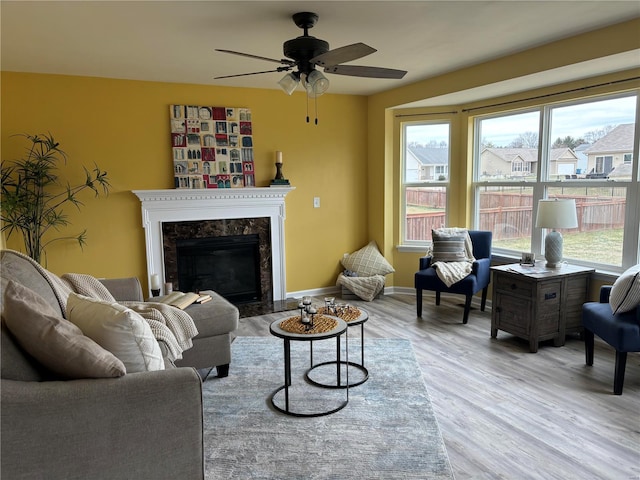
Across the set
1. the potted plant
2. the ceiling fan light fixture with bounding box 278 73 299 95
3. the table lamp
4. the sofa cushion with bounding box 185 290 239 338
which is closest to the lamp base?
the table lamp

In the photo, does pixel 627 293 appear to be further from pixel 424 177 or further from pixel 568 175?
pixel 424 177

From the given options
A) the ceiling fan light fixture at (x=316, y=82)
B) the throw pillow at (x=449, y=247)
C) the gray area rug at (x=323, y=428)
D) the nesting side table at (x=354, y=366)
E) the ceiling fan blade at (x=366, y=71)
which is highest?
the ceiling fan blade at (x=366, y=71)

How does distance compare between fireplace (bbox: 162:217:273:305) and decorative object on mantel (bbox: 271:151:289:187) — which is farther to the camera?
decorative object on mantel (bbox: 271:151:289:187)

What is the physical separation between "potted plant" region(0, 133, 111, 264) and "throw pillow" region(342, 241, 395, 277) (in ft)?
9.71

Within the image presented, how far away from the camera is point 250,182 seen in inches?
203

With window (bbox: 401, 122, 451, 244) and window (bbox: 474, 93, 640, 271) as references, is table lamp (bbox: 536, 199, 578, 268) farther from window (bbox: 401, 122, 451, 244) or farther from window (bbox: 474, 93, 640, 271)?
window (bbox: 401, 122, 451, 244)

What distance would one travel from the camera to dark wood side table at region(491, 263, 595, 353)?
3.67m

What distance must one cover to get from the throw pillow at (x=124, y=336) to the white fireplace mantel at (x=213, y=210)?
9.00 feet

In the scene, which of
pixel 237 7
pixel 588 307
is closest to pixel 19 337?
pixel 237 7

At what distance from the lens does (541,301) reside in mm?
3670

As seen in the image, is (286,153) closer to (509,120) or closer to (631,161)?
(509,120)

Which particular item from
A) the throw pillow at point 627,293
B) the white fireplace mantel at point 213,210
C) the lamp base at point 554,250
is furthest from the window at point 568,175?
the white fireplace mantel at point 213,210

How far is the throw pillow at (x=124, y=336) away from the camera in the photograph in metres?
1.82

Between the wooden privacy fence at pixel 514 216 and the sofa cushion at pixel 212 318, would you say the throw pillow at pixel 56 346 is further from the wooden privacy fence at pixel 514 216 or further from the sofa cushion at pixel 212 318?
the wooden privacy fence at pixel 514 216
